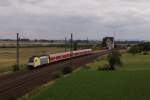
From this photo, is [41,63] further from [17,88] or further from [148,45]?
[148,45]

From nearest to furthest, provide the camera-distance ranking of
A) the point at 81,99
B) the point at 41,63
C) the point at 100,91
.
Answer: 1. the point at 81,99
2. the point at 100,91
3. the point at 41,63

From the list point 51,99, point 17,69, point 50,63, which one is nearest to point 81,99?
point 51,99

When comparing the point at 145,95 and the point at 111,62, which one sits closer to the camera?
the point at 145,95

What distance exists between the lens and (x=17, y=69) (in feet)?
225

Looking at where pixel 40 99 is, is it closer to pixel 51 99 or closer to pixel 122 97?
pixel 51 99

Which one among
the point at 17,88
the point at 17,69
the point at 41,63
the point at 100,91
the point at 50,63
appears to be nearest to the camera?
the point at 100,91

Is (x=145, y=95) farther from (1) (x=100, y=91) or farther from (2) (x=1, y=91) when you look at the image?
(2) (x=1, y=91)

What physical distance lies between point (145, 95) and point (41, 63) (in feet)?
169

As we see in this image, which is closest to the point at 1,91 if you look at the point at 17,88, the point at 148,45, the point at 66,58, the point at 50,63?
the point at 17,88

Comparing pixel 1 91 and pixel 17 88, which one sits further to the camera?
pixel 17 88

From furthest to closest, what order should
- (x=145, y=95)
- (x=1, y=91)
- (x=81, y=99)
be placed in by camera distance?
(x=1, y=91) → (x=145, y=95) → (x=81, y=99)

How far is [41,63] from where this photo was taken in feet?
260

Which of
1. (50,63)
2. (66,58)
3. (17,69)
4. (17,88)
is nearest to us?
(17,88)

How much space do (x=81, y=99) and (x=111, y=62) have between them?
4424 cm
